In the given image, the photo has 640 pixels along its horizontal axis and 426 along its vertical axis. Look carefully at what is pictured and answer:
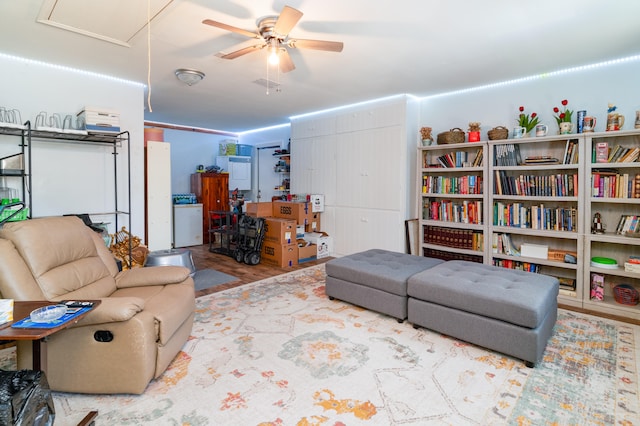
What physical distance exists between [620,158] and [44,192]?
6009 millimetres

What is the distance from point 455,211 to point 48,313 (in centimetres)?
427

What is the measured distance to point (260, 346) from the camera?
2568 millimetres

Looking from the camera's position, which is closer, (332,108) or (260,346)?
(260,346)

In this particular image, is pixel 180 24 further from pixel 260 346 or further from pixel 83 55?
pixel 260 346

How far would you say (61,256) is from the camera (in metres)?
2.24

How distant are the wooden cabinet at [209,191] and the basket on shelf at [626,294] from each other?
656cm

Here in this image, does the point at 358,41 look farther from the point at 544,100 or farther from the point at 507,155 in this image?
the point at 544,100

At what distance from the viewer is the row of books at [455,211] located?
427cm

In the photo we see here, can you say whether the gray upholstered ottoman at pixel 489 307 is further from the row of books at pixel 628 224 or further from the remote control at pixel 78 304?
the remote control at pixel 78 304

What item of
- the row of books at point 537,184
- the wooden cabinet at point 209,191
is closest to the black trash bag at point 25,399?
the row of books at point 537,184

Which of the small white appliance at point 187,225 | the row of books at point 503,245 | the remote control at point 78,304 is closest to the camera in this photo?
the remote control at point 78,304

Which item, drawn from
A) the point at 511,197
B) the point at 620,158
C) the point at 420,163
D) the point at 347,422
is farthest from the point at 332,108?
the point at 347,422

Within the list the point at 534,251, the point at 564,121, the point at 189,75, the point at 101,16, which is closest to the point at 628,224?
the point at 534,251

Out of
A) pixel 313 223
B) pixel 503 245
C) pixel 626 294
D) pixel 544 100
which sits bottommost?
pixel 626 294
